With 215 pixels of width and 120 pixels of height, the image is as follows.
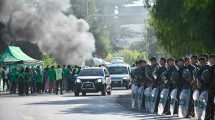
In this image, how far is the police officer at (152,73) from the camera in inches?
1009

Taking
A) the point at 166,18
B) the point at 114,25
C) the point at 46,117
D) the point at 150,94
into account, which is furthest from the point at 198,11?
the point at 114,25

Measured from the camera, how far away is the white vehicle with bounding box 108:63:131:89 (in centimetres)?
5441

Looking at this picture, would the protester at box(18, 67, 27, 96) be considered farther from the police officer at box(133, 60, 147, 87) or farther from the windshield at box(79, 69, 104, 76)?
the police officer at box(133, 60, 147, 87)

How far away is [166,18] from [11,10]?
71.4 feet

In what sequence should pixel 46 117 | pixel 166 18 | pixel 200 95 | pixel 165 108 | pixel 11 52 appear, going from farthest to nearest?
pixel 11 52, pixel 166 18, pixel 165 108, pixel 46 117, pixel 200 95

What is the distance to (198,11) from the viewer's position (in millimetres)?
34875

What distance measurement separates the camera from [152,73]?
25828mm

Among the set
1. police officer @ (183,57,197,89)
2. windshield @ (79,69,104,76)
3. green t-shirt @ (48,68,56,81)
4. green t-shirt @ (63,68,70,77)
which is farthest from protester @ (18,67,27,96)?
police officer @ (183,57,197,89)

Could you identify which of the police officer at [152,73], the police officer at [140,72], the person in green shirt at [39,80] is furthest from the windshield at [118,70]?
the police officer at [152,73]

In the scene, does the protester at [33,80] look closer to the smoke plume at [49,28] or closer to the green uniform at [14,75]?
the green uniform at [14,75]

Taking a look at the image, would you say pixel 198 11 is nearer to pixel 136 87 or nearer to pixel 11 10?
pixel 136 87

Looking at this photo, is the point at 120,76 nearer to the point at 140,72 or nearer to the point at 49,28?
the point at 49,28

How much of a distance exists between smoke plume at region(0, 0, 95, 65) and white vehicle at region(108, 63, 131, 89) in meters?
8.55

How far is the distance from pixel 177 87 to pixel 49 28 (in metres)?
43.6
